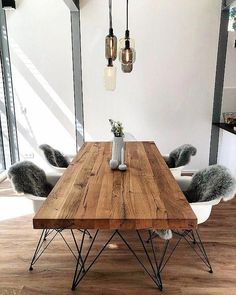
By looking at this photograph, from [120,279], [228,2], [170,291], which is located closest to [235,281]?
[170,291]

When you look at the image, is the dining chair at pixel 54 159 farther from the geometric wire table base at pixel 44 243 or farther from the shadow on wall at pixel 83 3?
the shadow on wall at pixel 83 3

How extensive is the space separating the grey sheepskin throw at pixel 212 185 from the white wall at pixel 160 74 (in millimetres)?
2152

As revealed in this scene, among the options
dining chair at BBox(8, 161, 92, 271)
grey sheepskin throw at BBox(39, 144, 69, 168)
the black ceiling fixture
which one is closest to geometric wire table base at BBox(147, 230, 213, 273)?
dining chair at BBox(8, 161, 92, 271)

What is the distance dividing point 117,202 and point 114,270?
849 millimetres

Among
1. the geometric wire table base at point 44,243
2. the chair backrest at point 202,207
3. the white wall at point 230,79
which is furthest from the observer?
the white wall at point 230,79

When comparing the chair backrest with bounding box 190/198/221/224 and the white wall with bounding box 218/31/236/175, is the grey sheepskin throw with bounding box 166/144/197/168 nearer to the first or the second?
the chair backrest with bounding box 190/198/221/224

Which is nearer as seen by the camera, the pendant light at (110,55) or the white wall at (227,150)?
the pendant light at (110,55)

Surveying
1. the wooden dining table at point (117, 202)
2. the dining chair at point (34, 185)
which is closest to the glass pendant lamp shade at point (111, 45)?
the wooden dining table at point (117, 202)

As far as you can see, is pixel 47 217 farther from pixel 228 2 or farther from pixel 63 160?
pixel 228 2

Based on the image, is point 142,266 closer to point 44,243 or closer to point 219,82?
point 44,243

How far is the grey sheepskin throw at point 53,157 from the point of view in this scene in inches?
111

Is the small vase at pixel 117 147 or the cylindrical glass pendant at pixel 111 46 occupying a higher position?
the cylindrical glass pendant at pixel 111 46

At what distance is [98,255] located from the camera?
229 cm

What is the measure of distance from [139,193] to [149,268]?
2.66 feet
